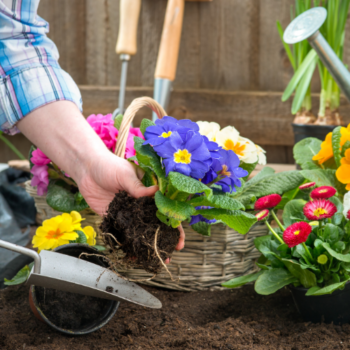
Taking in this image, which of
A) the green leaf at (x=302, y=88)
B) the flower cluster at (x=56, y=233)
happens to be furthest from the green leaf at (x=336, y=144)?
the flower cluster at (x=56, y=233)

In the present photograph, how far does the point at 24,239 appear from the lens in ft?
5.04

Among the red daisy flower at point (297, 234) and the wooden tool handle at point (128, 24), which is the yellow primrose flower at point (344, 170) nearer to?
the red daisy flower at point (297, 234)

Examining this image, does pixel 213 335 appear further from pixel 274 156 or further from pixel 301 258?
pixel 274 156

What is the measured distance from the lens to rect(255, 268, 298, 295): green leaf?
2.96ft

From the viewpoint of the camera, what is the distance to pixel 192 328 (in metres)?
0.90

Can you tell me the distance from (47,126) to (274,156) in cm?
162

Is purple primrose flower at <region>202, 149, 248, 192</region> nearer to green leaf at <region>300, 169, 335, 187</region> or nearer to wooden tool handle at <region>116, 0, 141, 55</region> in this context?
green leaf at <region>300, 169, 335, 187</region>

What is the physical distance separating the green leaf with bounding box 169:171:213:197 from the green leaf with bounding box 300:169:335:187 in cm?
49

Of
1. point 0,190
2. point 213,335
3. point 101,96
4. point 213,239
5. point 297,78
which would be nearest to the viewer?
point 213,335

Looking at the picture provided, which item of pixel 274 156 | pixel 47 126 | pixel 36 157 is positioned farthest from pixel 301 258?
pixel 274 156

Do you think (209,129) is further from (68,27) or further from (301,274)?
(68,27)

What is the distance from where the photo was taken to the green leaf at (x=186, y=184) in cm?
67

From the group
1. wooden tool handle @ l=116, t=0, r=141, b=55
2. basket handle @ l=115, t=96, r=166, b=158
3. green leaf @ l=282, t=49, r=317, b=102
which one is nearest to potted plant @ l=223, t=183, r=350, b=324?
basket handle @ l=115, t=96, r=166, b=158

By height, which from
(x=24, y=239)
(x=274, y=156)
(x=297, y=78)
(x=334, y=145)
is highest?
(x=297, y=78)
